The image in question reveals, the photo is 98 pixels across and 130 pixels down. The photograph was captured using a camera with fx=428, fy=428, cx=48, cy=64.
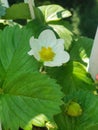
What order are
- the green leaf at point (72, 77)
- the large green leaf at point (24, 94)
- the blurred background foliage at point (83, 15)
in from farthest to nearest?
the blurred background foliage at point (83, 15) → the green leaf at point (72, 77) → the large green leaf at point (24, 94)

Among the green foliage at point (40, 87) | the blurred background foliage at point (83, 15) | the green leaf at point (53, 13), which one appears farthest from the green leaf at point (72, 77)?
the blurred background foliage at point (83, 15)

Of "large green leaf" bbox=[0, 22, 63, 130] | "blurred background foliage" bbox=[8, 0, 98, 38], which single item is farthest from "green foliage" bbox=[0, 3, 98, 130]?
"blurred background foliage" bbox=[8, 0, 98, 38]

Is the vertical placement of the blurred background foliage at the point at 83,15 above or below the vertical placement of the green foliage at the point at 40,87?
below

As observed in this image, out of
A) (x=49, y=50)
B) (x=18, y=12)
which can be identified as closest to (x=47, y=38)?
(x=49, y=50)

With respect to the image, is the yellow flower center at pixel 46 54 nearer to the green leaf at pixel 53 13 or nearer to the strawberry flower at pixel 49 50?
the strawberry flower at pixel 49 50

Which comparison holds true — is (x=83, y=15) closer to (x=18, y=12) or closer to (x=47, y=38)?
(x=18, y=12)

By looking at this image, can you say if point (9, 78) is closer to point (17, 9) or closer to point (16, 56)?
point (16, 56)
